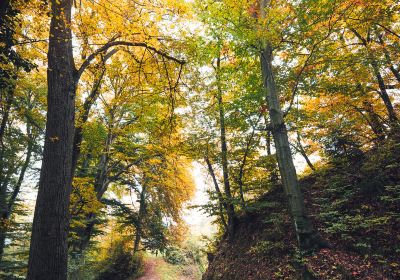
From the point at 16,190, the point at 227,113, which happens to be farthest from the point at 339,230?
the point at 16,190

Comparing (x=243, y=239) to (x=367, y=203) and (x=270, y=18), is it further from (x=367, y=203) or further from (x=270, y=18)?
(x=270, y=18)

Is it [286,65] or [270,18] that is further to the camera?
[286,65]

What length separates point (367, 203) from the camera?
5.88 meters

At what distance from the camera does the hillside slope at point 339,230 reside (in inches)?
188

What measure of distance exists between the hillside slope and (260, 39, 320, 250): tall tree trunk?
388 millimetres

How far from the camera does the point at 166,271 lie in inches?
632

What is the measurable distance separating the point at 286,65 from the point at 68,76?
7177mm

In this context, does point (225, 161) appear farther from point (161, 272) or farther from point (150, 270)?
point (150, 270)

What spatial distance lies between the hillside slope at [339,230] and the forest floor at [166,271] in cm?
756

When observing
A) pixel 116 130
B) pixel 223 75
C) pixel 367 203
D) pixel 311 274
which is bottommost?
pixel 311 274

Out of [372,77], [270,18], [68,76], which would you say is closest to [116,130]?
[68,76]

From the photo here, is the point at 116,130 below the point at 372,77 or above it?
below

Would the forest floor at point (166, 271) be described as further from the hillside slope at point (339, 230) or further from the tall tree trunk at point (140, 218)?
the hillside slope at point (339, 230)

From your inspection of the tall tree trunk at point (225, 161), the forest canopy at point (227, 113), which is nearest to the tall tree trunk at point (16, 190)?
the forest canopy at point (227, 113)
